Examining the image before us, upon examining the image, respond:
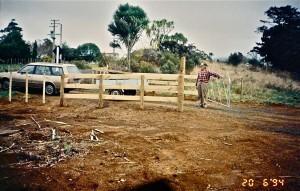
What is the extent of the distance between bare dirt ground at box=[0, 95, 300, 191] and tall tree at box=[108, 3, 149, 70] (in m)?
26.4

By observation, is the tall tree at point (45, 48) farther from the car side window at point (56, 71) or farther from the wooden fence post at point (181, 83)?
the wooden fence post at point (181, 83)

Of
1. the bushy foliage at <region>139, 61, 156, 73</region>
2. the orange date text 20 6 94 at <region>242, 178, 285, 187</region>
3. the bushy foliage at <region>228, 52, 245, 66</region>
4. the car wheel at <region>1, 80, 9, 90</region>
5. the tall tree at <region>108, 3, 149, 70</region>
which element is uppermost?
the tall tree at <region>108, 3, 149, 70</region>

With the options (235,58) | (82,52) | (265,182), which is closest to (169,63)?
(235,58)

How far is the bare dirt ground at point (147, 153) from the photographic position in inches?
211

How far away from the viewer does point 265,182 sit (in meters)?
5.32

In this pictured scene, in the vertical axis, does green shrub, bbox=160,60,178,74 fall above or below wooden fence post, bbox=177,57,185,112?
above

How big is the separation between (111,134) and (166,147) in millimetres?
1465

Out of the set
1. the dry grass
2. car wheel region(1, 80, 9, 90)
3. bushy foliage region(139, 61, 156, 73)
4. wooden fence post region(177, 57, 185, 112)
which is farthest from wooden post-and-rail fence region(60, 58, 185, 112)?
bushy foliage region(139, 61, 156, 73)

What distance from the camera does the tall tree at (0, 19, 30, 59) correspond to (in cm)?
2657

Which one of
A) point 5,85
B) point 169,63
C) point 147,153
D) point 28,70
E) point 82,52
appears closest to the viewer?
point 147,153

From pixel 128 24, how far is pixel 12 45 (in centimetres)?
1498

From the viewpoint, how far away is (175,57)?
30562 millimetres

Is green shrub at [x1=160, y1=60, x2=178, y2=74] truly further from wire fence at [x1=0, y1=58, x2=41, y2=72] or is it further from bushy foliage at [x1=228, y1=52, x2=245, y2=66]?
wire fence at [x1=0, y1=58, x2=41, y2=72]

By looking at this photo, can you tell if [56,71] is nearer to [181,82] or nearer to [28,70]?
[28,70]
